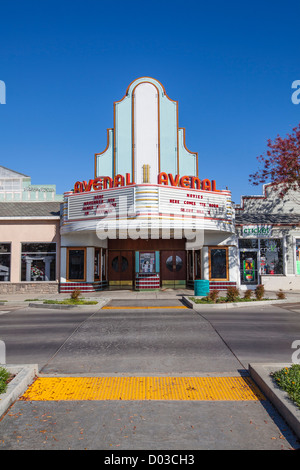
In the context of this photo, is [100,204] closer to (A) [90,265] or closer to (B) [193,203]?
(A) [90,265]

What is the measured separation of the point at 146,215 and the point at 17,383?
14789mm

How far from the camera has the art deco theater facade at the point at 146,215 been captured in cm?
2053

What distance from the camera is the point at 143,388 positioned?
595 cm

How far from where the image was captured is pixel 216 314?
13883 millimetres

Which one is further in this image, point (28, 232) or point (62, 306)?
point (28, 232)

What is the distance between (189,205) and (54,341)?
1344cm

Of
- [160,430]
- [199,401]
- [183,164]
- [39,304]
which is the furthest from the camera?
[183,164]

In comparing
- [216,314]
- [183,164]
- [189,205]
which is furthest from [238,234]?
[216,314]

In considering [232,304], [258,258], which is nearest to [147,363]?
[232,304]

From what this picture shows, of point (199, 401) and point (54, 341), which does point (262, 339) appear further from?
point (54, 341)

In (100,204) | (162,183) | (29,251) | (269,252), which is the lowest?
(269,252)

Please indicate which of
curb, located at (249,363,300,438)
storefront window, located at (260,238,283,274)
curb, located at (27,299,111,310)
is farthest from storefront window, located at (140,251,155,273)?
curb, located at (249,363,300,438)

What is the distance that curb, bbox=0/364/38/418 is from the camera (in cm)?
499

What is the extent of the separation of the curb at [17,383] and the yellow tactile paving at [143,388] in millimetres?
121
